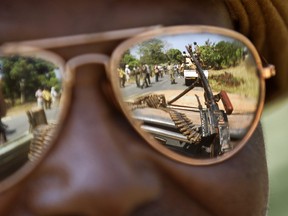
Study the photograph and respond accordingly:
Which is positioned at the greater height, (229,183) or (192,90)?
(192,90)

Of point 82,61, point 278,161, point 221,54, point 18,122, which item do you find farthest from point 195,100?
point 278,161

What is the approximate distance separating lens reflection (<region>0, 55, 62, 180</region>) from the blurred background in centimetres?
181

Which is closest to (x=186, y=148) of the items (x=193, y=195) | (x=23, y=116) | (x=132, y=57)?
(x=193, y=195)

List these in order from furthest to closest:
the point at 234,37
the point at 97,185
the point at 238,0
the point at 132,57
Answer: the point at 238,0 < the point at 234,37 < the point at 132,57 < the point at 97,185

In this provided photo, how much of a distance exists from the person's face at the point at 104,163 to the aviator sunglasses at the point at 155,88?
0.02 m

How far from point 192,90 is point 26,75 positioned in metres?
0.38

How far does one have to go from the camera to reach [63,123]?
126 centimetres

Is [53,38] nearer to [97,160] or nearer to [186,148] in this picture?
[97,160]

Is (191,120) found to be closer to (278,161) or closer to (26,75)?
(26,75)

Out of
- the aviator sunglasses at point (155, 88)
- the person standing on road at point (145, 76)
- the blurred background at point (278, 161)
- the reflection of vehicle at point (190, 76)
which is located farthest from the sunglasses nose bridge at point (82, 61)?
the blurred background at point (278, 161)

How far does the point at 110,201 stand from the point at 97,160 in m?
0.08

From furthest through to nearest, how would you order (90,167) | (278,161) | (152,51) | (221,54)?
(278,161) → (221,54) → (152,51) → (90,167)

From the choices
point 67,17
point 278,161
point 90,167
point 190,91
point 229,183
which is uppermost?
point 67,17

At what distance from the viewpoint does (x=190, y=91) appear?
A: 143cm
